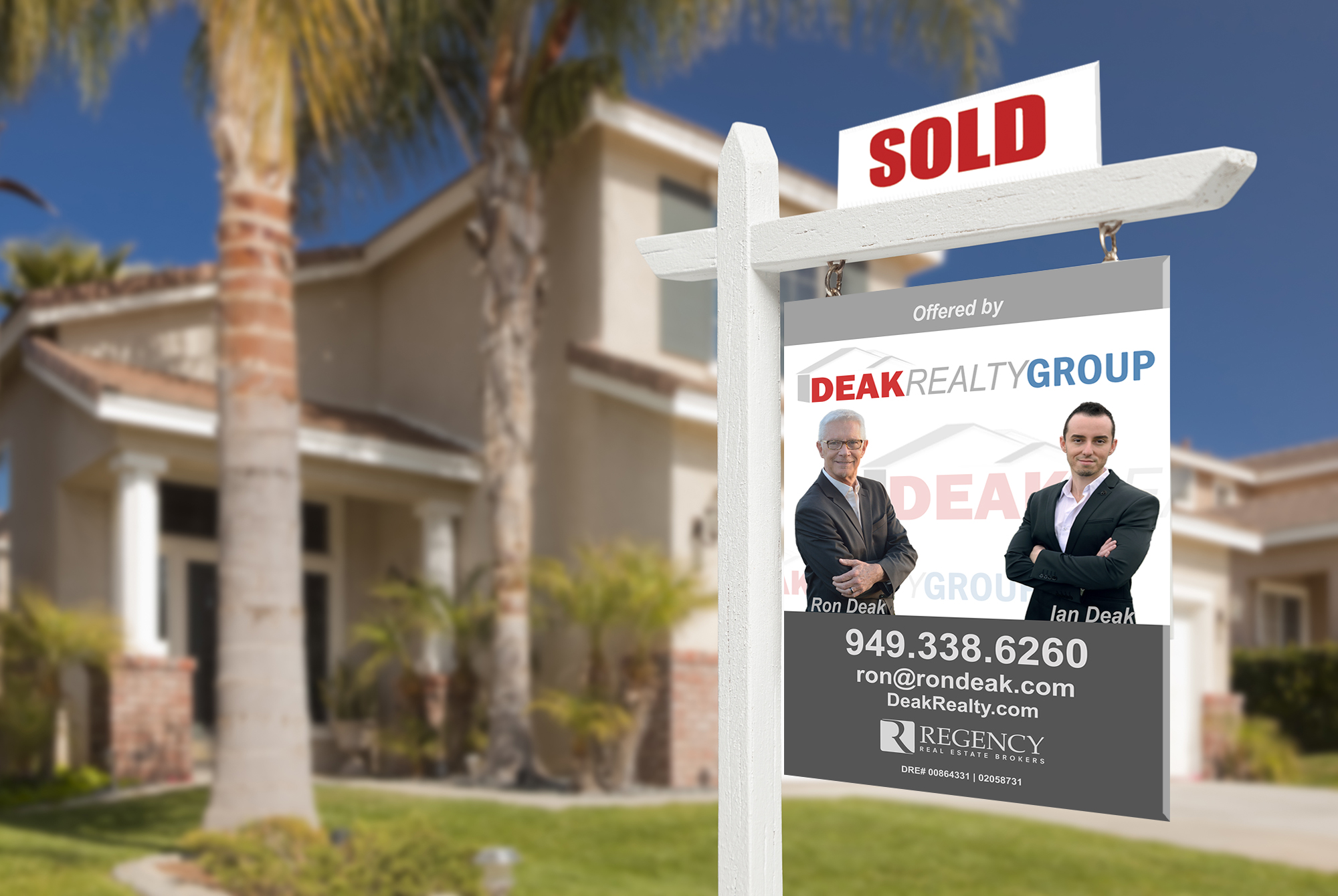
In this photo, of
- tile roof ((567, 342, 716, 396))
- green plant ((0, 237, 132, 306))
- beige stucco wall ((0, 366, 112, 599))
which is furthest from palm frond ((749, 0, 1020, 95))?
green plant ((0, 237, 132, 306))

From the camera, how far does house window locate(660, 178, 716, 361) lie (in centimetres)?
1520

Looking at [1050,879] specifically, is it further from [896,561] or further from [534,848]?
[896,561]

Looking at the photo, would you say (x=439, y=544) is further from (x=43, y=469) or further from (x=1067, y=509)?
(x=1067, y=509)

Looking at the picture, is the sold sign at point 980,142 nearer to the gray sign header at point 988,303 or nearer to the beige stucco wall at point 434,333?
the gray sign header at point 988,303

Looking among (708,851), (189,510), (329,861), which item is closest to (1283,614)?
(708,851)

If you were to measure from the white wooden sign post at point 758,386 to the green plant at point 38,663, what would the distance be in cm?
1066

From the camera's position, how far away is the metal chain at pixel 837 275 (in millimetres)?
3037

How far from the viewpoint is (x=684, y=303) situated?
50.2 ft

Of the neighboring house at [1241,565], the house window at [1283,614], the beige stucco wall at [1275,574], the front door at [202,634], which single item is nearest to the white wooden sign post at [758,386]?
the neighboring house at [1241,565]

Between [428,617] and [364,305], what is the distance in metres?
6.48

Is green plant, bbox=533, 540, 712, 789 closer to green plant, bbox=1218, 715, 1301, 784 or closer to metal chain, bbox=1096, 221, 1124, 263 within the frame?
green plant, bbox=1218, 715, 1301, 784

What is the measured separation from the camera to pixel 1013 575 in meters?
2.69

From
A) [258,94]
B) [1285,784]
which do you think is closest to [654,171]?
[258,94]

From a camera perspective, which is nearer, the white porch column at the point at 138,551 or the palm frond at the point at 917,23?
the palm frond at the point at 917,23
